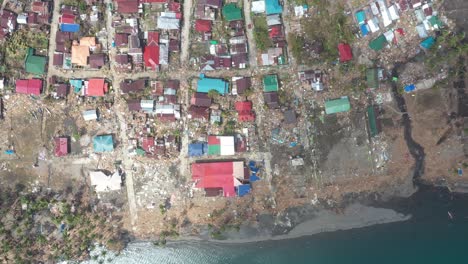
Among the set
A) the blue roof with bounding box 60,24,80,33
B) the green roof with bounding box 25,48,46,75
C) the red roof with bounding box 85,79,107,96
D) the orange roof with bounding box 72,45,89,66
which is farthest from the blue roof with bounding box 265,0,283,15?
the green roof with bounding box 25,48,46,75

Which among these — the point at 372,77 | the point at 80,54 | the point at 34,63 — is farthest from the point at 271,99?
the point at 34,63

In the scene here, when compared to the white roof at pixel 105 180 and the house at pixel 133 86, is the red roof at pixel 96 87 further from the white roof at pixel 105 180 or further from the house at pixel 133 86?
the white roof at pixel 105 180

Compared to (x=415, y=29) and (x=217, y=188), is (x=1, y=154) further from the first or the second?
(x=415, y=29)

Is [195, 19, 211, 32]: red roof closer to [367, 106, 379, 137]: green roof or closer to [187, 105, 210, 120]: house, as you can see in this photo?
[187, 105, 210, 120]: house

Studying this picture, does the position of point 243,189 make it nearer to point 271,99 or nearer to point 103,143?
point 271,99

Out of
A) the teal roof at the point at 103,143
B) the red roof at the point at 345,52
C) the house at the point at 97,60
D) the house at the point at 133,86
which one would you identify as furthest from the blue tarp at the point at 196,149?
the red roof at the point at 345,52
